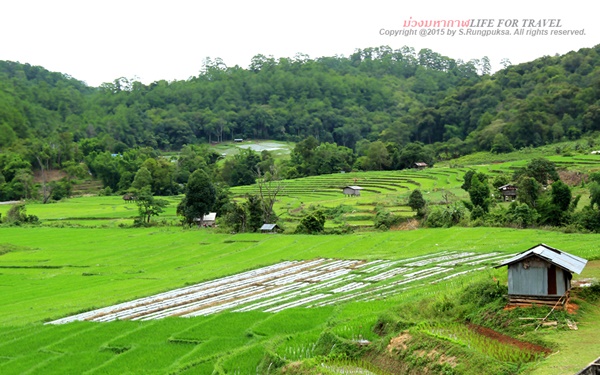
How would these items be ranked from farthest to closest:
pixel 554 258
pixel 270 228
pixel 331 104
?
pixel 331 104, pixel 270 228, pixel 554 258

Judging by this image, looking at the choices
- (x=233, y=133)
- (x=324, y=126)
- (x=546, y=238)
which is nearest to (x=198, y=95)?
(x=233, y=133)

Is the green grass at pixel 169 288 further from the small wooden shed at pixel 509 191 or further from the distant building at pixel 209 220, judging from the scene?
the small wooden shed at pixel 509 191

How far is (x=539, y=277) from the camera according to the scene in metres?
14.9

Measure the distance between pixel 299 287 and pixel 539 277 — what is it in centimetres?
1199

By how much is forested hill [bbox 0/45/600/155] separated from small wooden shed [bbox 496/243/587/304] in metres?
63.3

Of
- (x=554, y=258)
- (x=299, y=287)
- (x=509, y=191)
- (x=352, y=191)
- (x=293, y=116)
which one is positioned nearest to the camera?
(x=554, y=258)

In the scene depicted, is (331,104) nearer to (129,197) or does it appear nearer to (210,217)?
(129,197)

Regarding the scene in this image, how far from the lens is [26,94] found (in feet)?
428

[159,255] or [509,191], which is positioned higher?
[509,191]

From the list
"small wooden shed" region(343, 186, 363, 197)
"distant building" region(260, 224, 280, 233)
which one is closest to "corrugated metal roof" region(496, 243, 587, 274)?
"distant building" region(260, 224, 280, 233)

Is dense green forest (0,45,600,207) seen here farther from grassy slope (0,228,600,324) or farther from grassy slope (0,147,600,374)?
grassy slope (0,228,600,324)

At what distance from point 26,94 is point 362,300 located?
125 m

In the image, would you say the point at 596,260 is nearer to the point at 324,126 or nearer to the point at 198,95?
the point at 324,126

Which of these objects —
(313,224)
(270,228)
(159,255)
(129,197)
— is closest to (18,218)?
(129,197)
